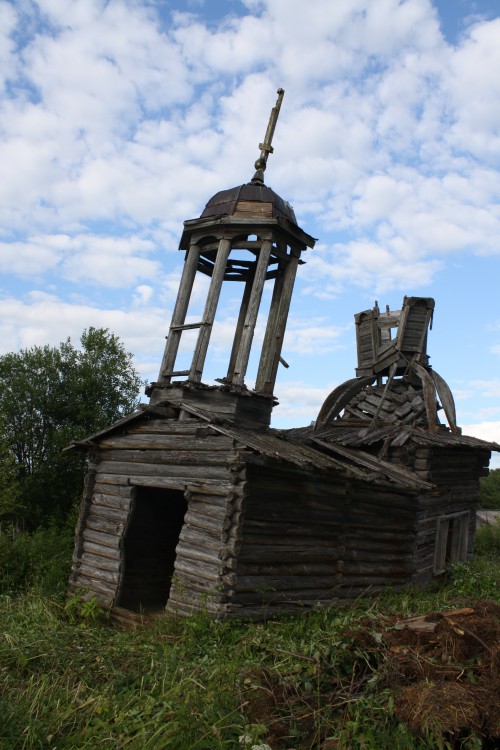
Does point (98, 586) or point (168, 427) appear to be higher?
point (168, 427)

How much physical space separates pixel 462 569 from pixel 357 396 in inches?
214

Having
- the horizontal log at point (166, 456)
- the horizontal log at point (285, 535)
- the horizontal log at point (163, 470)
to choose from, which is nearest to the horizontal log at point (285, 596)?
the horizontal log at point (285, 535)

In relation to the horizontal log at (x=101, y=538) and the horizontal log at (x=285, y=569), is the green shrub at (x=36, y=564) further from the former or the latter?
the horizontal log at (x=285, y=569)

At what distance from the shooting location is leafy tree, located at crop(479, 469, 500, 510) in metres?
36.7

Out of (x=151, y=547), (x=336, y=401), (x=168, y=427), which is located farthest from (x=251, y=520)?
(x=336, y=401)

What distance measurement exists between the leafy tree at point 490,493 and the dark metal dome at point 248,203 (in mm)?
27570

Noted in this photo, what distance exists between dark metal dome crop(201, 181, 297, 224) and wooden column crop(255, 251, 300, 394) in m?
1.09

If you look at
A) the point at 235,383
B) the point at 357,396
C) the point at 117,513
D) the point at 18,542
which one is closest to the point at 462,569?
the point at 357,396

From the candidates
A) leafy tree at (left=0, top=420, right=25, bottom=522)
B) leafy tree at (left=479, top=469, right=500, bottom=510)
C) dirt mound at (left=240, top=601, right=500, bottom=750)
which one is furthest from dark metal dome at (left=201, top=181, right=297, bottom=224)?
leafy tree at (left=479, top=469, right=500, bottom=510)

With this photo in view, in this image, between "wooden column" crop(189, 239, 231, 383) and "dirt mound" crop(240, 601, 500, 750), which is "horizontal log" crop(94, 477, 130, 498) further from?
"dirt mound" crop(240, 601, 500, 750)

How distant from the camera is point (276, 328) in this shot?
12.8m

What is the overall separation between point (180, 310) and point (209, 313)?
1070 mm

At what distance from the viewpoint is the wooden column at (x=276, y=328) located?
12.5m

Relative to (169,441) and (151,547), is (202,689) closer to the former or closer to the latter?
(169,441)
